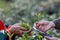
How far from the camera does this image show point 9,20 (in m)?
3.58

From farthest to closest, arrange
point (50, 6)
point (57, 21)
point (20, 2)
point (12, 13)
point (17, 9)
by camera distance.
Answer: point (50, 6) → point (20, 2) → point (17, 9) → point (12, 13) → point (57, 21)

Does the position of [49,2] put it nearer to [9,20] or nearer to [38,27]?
[9,20]

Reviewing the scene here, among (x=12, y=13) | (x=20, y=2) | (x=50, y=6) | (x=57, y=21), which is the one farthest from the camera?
(x=50, y=6)

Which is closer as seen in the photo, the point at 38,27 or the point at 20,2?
the point at 38,27

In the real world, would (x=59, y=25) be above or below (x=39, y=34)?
above

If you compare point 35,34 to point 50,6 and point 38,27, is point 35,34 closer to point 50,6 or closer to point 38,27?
point 38,27

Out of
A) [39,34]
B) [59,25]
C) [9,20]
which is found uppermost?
[9,20]

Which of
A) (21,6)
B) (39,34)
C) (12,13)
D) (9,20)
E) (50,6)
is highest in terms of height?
(50,6)

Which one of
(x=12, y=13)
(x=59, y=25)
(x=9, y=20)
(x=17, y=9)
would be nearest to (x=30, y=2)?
(x=17, y=9)

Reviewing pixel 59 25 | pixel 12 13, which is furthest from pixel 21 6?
pixel 59 25

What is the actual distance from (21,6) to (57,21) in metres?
1.88

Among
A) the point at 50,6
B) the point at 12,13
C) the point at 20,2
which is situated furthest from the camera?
the point at 50,6

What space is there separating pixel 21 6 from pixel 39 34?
6.82ft

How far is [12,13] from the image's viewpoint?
4004mm
